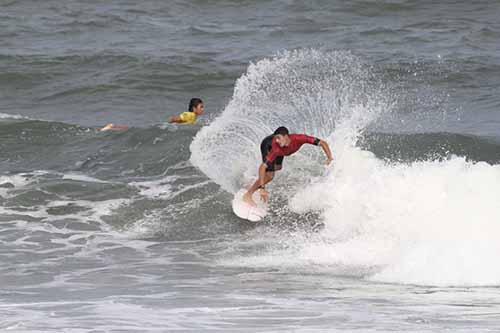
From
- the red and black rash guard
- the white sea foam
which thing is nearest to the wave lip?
the white sea foam

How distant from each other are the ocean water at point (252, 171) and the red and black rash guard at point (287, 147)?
0.76 metres

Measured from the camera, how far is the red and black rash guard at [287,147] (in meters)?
12.1

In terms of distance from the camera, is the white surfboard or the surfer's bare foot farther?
the surfer's bare foot

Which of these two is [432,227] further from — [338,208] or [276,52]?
[276,52]

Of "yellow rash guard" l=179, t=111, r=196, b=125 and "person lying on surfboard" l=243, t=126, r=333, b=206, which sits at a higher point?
"yellow rash guard" l=179, t=111, r=196, b=125

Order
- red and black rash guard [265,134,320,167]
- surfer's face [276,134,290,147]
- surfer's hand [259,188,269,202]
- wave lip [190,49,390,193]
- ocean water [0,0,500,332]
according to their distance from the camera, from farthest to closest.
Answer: wave lip [190,49,390,193] → surfer's hand [259,188,269,202] → red and black rash guard [265,134,320,167] → surfer's face [276,134,290,147] → ocean water [0,0,500,332]

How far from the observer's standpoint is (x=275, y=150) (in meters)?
12.3

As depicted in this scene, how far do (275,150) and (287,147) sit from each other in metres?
0.16

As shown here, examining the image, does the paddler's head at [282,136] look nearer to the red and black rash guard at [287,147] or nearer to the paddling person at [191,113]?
the red and black rash guard at [287,147]

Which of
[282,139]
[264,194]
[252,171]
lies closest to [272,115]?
[252,171]

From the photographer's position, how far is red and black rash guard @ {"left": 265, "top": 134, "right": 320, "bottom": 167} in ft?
39.8

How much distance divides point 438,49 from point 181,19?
7.47 m

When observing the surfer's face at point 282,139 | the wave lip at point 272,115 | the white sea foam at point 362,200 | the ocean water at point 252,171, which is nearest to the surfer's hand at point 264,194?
the ocean water at point 252,171

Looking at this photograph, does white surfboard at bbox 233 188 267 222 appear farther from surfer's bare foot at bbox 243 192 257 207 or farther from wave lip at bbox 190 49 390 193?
wave lip at bbox 190 49 390 193
